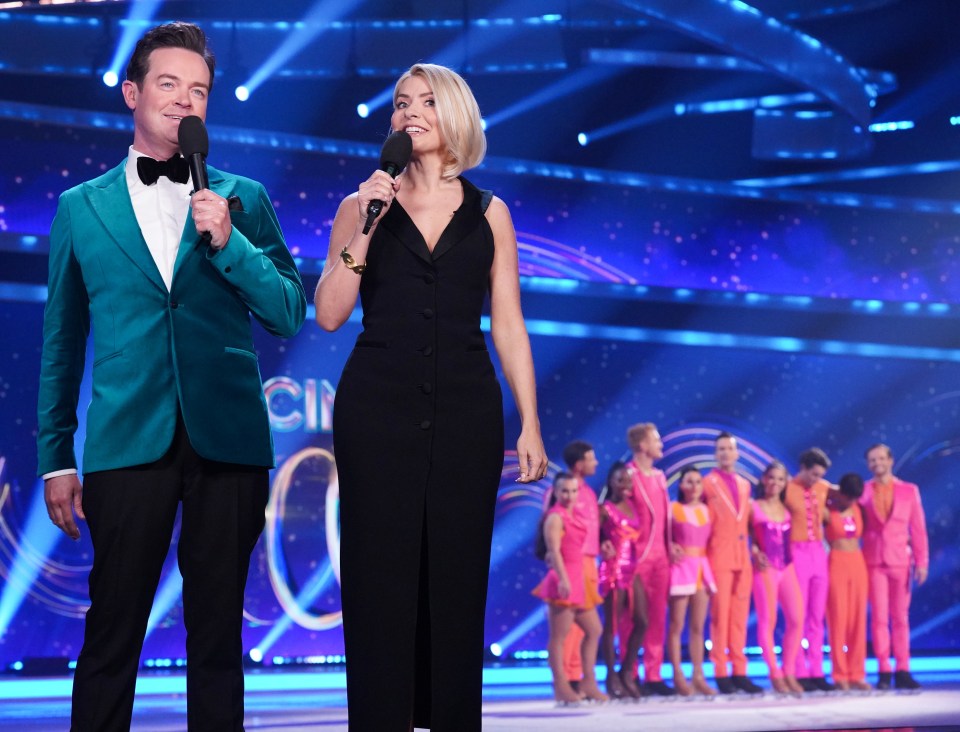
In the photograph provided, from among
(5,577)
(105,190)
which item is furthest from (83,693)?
(5,577)

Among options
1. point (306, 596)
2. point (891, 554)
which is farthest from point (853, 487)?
point (306, 596)

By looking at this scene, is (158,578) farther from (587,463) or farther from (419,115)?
(587,463)

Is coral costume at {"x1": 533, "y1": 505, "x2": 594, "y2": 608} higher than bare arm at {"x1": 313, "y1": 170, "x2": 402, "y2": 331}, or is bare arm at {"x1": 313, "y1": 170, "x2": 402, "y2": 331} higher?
bare arm at {"x1": 313, "y1": 170, "x2": 402, "y2": 331}

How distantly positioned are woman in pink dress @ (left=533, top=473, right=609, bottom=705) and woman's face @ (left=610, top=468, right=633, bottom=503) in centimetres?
22

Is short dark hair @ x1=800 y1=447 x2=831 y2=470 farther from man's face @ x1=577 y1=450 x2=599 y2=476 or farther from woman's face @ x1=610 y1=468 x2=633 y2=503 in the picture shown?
man's face @ x1=577 y1=450 x2=599 y2=476

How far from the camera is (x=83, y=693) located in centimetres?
190

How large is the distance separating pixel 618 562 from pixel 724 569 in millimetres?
547

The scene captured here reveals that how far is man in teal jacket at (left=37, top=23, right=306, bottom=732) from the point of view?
1933 millimetres

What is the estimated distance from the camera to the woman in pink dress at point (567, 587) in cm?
503

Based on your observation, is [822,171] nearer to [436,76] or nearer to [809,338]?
[809,338]

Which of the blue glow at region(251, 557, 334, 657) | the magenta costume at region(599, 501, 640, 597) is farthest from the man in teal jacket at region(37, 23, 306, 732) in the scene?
the blue glow at region(251, 557, 334, 657)

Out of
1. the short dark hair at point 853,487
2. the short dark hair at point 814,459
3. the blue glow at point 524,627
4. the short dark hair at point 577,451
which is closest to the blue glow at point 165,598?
the blue glow at point 524,627

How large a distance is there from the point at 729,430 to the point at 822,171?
1.51 meters

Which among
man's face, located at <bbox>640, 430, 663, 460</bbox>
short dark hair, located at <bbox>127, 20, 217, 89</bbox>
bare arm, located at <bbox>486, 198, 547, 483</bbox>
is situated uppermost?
short dark hair, located at <bbox>127, 20, 217, 89</bbox>
